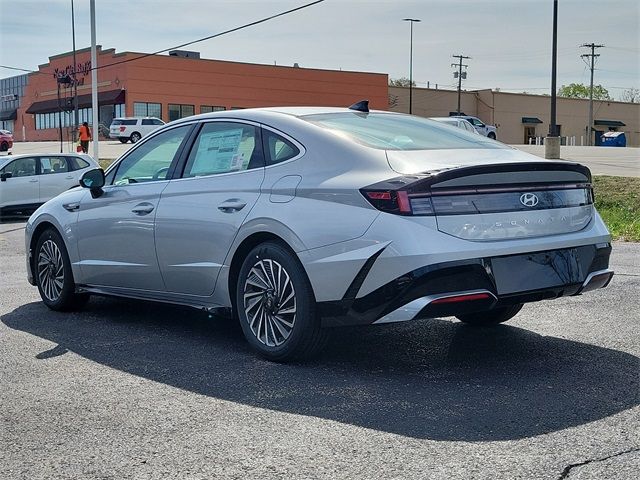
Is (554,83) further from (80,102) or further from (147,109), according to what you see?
(80,102)

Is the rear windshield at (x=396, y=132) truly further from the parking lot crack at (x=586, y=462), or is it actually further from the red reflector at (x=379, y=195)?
the parking lot crack at (x=586, y=462)

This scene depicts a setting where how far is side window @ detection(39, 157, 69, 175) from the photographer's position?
809 inches

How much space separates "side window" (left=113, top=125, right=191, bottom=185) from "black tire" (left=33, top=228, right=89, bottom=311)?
90 centimetres

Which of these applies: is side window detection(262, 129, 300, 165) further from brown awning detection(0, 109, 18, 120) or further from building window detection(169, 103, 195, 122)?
brown awning detection(0, 109, 18, 120)

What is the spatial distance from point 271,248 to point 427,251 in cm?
112

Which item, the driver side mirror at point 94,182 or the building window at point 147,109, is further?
the building window at point 147,109

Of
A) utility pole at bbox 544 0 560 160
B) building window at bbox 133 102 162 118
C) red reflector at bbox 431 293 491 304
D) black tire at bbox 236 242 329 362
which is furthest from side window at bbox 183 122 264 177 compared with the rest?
building window at bbox 133 102 162 118

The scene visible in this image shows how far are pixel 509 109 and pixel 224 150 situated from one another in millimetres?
93562

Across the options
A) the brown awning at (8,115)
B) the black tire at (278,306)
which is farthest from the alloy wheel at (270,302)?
the brown awning at (8,115)

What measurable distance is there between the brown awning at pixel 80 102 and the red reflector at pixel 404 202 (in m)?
57.8

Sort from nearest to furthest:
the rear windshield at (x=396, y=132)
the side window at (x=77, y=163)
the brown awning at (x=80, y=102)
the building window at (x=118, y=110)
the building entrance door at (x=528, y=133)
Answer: the rear windshield at (x=396, y=132) → the side window at (x=77, y=163) → the brown awning at (x=80, y=102) → the building window at (x=118, y=110) → the building entrance door at (x=528, y=133)

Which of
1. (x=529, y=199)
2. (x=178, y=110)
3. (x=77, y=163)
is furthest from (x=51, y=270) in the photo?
(x=178, y=110)

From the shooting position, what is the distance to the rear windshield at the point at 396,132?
5.63m

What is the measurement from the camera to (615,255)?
10.8m
